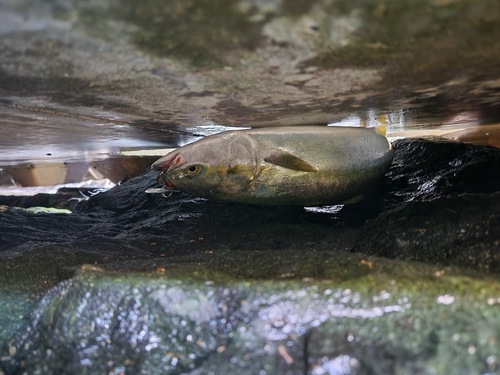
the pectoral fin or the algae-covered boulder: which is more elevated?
the pectoral fin

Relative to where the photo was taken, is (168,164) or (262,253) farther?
(168,164)

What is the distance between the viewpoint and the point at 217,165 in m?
2.83

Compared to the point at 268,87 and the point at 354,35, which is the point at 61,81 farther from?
the point at 354,35

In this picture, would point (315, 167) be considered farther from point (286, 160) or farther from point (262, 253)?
point (262, 253)

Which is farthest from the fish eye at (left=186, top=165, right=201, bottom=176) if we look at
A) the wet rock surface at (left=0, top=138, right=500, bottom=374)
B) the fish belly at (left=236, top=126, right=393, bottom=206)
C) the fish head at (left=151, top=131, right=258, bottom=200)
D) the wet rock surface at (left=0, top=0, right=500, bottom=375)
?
the wet rock surface at (left=0, top=138, right=500, bottom=374)

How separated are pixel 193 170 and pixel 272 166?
1.91 feet

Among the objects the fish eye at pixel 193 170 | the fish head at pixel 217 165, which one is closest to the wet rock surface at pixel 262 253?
the fish head at pixel 217 165

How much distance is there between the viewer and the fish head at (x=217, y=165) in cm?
283

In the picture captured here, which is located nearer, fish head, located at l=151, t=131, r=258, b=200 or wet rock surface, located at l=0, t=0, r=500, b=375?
wet rock surface, located at l=0, t=0, r=500, b=375

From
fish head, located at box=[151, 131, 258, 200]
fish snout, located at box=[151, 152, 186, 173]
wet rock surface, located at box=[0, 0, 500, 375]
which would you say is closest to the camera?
wet rock surface, located at box=[0, 0, 500, 375]

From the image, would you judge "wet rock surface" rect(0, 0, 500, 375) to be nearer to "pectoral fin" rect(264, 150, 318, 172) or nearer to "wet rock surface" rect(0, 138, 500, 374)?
"wet rock surface" rect(0, 138, 500, 374)

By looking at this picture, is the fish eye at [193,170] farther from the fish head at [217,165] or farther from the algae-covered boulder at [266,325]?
the algae-covered boulder at [266,325]

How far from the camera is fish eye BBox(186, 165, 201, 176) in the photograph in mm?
2855

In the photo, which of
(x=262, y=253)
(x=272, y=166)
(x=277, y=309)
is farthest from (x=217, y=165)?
(x=277, y=309)
